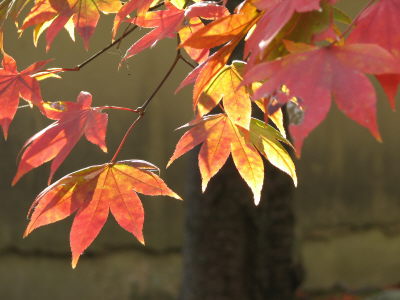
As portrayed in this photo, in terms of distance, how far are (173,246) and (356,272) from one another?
90cm

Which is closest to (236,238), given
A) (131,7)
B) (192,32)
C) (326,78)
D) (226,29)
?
(192,32)

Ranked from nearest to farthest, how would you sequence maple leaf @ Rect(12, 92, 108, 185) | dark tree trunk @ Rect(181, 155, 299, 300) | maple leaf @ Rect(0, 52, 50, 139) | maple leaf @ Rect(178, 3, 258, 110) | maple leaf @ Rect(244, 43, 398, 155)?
maple leaf @ Rect(244, 43, 398, 155) → maple leaf @ Rect(178, 3, 258, 110) → maple leaf @ Rect(12, 92, 108, 185) → maple leaf @ Rect(0, 52, 50, 139) → dark tree trunk @ Rect(181, 155, 299, 300)

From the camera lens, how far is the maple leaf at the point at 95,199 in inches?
32.4

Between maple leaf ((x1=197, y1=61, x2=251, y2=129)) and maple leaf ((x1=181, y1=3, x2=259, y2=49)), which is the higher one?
maple leaf ((x1=181, y1=3, x2=259, y2=49))

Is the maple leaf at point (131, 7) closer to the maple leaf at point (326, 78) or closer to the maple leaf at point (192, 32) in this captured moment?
the maple leaf at point (192, 32)

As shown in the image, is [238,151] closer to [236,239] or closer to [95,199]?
[95,199]

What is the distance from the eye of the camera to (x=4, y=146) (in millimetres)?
2934

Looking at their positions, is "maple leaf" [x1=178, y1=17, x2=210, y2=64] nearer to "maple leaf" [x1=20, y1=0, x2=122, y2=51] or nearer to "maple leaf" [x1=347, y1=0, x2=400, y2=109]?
"maple leaf" [x1=20, y1=0, x2=122, y2=51]

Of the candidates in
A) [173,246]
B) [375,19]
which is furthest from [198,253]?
[375,19]

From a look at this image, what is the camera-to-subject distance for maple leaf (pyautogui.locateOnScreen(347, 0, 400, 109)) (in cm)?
57

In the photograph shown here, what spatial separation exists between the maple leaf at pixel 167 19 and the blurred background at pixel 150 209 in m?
1.90

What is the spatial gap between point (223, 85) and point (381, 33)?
0.26m

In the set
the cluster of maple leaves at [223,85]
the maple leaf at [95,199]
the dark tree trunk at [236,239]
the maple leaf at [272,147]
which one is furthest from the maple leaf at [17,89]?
the dark tree trunk at [236,239]

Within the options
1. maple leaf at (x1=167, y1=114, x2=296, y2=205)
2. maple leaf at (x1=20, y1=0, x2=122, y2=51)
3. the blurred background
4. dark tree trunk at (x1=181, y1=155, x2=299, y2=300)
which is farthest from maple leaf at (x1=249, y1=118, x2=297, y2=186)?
the blurred background
